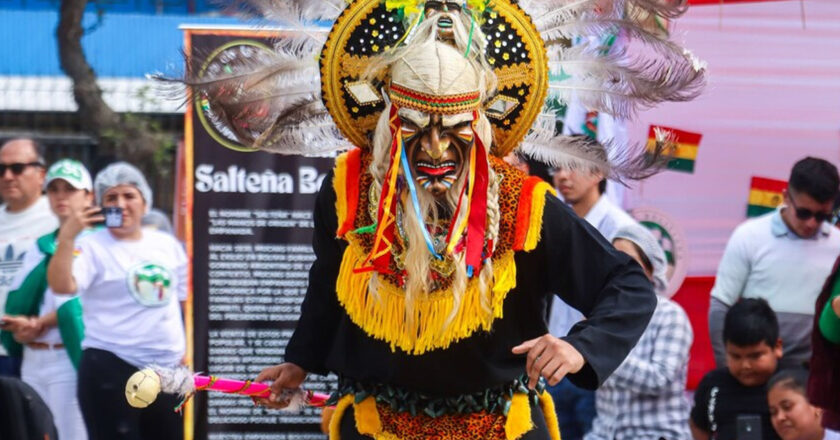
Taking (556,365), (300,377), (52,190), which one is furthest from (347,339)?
(52,190)

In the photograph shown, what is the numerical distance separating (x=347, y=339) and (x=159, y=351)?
2.97m

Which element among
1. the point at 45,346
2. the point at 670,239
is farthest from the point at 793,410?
the point at 45,346

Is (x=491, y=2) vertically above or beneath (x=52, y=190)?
above

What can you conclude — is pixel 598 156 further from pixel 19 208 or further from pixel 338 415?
pixel 19 208

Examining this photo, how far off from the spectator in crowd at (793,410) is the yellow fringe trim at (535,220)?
88.4 inches

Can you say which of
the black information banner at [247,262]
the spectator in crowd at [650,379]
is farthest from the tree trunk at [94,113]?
the spectator in crowd at [650,379]

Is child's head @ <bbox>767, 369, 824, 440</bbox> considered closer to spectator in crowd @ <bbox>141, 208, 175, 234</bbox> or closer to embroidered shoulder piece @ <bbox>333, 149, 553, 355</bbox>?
embroidered shoulder piece @ <bbox>333, 149, 553, 355</bbox>

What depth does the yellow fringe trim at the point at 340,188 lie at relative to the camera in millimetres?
3934

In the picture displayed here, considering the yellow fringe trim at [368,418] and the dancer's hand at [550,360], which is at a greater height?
the dancer's hand at [550,360]

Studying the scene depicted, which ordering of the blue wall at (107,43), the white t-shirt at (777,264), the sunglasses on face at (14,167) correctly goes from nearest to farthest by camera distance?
the white t-shirt at (777,264) < the sunglasses on face at (14,167) < the blue wall at (107,43)

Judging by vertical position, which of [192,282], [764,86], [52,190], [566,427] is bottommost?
[566,427]

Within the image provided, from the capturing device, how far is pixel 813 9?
21.9 ft

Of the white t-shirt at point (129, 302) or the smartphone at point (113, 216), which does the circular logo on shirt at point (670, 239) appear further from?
the smartphone at point (113, 216)

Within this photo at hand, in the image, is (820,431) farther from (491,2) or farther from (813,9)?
(491,2)
